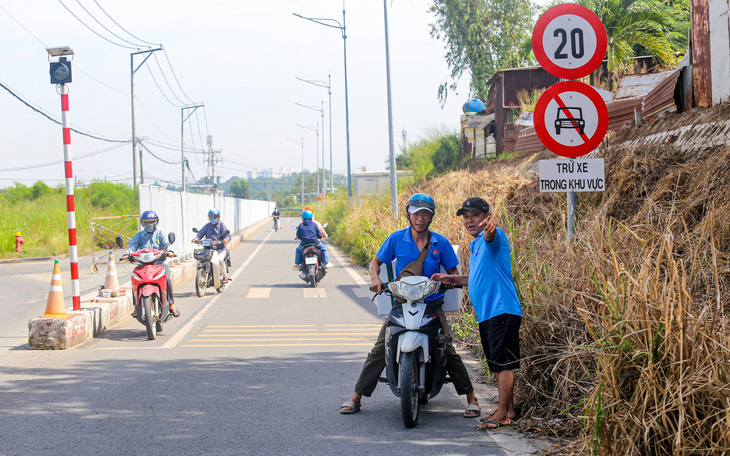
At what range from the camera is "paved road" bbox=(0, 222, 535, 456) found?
4.91m

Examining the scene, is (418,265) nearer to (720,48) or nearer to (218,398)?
(218,398)

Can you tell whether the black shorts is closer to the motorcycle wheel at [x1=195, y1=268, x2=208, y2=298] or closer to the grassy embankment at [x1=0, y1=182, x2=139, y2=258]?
the motorcycle wheel at [x1=195, y1=268, x2=208, y2=298]

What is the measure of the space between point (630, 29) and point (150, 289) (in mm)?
19348

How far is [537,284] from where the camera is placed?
6.25 m

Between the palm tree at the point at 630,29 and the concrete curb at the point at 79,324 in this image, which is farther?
the palm tree at the point at 630,29

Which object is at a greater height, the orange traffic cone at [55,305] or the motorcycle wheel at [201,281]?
the orange traffic cone at [55,305]

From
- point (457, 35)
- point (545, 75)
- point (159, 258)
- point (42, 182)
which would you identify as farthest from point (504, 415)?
point (42, 182)

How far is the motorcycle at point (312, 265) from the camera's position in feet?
50.4

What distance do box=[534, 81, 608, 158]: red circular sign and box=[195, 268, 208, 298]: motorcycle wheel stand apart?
938cm

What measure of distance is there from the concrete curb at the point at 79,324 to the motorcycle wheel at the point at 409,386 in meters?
5.14

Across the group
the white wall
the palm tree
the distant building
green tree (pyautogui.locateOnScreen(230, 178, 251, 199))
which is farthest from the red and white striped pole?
green tree (pyautogui.locateOnScreen(230, 178, 251, 199))

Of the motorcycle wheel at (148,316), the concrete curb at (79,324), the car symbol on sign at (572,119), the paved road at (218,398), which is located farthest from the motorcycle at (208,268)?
the car symbol on sign at (572,119)

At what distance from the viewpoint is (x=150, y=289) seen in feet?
31.1

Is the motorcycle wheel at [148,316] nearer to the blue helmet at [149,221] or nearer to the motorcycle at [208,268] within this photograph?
the blue helmet at [149,221]
